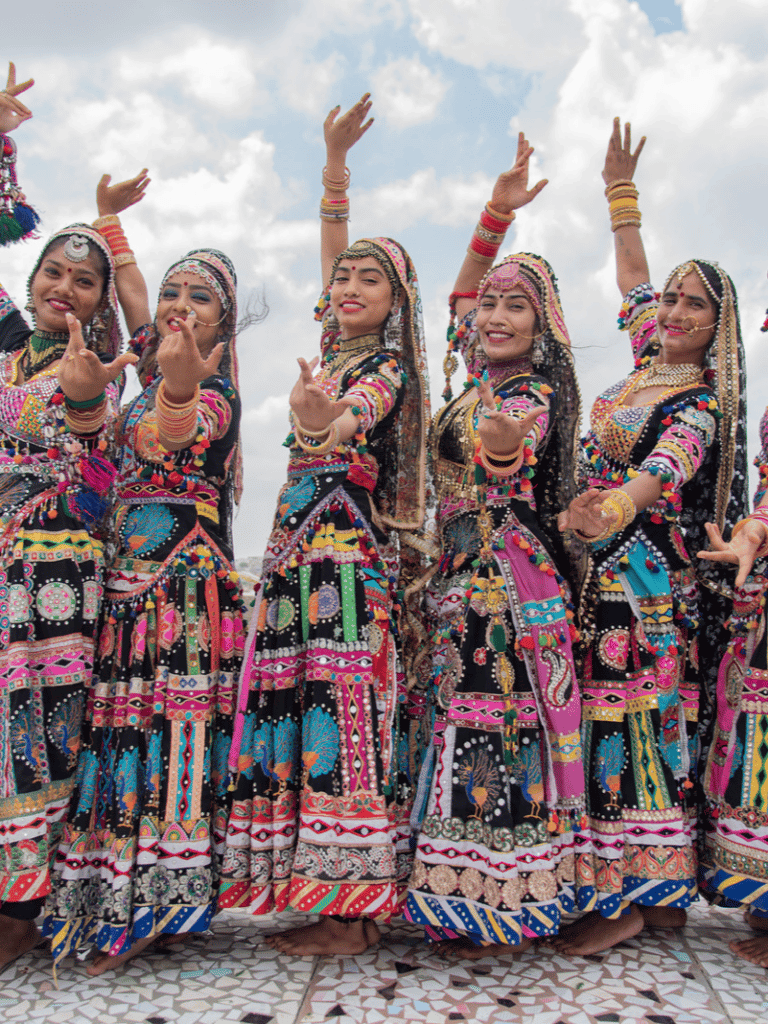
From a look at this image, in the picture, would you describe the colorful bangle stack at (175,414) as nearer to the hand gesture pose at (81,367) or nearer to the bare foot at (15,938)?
the hand gesture pose at (81,367)

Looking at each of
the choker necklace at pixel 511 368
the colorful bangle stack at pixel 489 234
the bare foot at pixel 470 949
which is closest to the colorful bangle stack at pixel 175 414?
the choker necklace at pixel 511 368

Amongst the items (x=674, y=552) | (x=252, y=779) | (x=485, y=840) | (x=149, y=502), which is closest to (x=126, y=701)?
(x=252, y=779)

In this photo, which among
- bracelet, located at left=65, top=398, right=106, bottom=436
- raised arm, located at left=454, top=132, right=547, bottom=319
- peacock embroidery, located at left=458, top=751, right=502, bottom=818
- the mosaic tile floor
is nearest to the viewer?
the mosaic tile floor

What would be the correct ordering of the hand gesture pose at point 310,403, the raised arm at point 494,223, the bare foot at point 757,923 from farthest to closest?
1. the raised arm at point 494,223
2. the bare foot at point 757,923
3. the hand gesture pose at point 310,403

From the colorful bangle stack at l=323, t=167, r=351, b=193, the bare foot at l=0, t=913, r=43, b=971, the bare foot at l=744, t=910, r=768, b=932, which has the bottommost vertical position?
the bare foot at l=744, t=910, r=768, b=932

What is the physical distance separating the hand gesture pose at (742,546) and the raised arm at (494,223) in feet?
6.03

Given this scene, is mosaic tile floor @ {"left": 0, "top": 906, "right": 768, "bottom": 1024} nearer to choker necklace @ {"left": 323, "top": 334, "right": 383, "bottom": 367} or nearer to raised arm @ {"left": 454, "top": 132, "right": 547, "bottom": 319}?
choker necklace @ {"left": 323, "top": 334, "right": 383, "bottom": 367}

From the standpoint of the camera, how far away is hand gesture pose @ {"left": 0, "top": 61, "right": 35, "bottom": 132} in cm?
379

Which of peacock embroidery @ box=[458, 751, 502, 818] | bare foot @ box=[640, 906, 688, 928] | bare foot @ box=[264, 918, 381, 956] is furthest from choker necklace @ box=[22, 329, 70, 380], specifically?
bare foot @ box=[640, 906, 688, 928]

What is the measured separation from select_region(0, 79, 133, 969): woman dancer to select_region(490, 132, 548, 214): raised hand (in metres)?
2.02

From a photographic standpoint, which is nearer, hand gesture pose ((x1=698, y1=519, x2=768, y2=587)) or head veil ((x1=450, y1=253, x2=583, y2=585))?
hand gesture pose ((x1=698, y1=519, x2=768, y2=587))

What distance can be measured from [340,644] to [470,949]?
1293 millimetres

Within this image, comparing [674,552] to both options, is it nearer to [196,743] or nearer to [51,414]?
[196,743]

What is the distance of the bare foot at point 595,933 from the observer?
10.4ft
